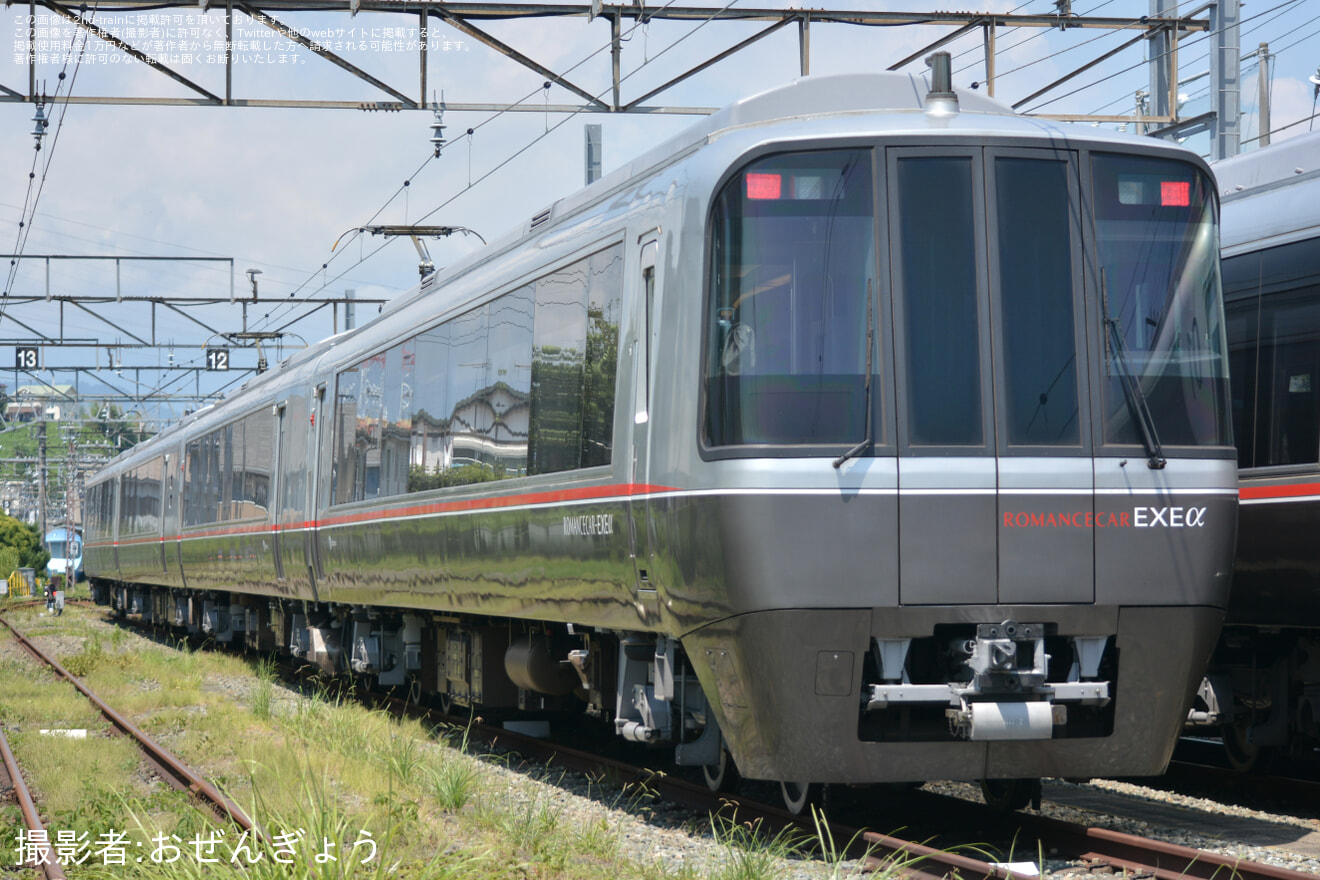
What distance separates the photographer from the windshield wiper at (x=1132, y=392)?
7.31 meters

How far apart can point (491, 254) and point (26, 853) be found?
17.8 ft

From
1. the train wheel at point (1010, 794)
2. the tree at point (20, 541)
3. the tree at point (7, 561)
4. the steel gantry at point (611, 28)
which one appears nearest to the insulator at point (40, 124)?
the steel gantry at point (611, 28)

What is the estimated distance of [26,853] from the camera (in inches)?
324

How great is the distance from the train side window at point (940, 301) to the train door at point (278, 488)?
38.3ft

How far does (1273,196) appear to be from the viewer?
9734mm

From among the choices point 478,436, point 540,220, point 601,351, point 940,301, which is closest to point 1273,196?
point 940,301

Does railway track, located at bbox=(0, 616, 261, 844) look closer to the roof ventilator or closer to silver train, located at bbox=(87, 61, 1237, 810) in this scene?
silver train, located at bbox=(87, 61, 1237, 810)

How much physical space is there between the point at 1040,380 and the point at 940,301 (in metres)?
0.58

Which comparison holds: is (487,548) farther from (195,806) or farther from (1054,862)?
(1054,862)

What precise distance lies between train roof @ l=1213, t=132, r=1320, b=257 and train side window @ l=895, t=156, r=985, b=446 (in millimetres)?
3023

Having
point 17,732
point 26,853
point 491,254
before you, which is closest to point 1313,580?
point 491,254

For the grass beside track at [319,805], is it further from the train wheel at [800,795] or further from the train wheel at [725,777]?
the train wheel at [725,777]

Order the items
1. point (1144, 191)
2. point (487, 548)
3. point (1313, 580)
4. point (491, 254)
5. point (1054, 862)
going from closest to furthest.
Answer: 1. point (1054, 862)
2. point (1144, 191)
3. point (1313, 580)
4. point (487, 548)
5. point (491, 254)

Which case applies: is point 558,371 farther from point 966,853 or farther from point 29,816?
point 29,816
